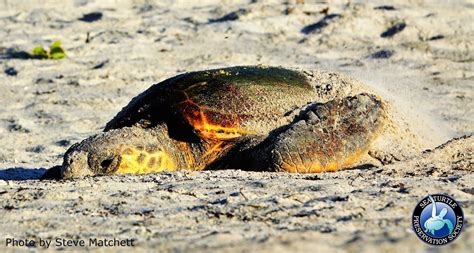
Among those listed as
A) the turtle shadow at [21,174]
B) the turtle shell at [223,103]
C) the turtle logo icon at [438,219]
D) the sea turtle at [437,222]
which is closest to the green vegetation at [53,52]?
the turtle shadow at [21,174]

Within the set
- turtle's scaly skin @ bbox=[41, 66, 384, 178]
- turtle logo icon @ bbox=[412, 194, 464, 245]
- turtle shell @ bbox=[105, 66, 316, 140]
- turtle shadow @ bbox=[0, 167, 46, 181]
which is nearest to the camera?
turtle logo icon @ bbox=[412, 194, 464, 245]

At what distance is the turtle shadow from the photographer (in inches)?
151

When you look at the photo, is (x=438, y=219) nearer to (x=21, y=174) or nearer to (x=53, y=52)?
(x=21, y=174)

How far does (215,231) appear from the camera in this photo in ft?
7.20

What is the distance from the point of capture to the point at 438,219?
2207mm

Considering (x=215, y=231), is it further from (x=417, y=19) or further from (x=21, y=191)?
(x=417, y=19)

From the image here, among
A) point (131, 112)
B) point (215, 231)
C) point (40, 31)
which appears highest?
point (215, 231)

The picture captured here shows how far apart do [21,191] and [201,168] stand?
3.36 ft

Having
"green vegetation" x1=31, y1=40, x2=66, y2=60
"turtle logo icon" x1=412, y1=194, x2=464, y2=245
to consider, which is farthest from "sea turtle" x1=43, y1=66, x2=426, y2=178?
"green vegetation" x1=31, y1=40, x2=66, y2=60

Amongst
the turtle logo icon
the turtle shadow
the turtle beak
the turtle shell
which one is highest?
the turtle logo icon

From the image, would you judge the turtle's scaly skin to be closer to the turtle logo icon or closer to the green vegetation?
the turtle logo icon

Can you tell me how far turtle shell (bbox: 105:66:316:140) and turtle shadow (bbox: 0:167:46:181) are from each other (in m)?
0.50

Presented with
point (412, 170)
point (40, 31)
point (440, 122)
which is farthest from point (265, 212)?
point (40, 31)

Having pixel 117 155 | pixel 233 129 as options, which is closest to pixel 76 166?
pixel 117 155
